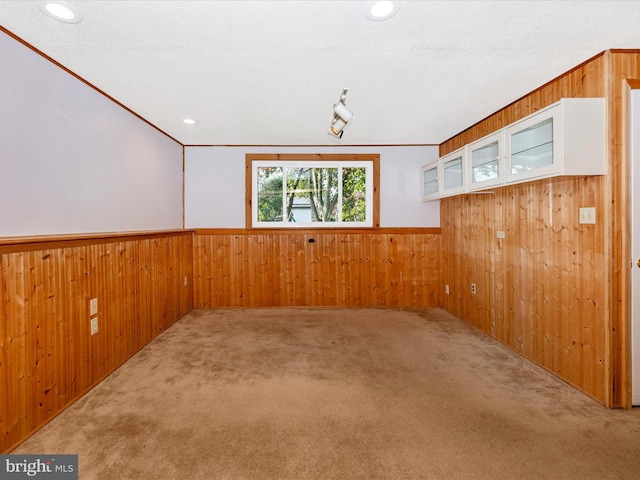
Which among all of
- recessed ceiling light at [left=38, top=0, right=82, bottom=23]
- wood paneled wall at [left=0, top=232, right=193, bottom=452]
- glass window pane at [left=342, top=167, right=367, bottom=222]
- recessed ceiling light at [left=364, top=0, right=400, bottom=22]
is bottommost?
wood paneled wall at [left=0, top=232, right=193, bottom=452]

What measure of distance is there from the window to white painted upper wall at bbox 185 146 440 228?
0.42 feet

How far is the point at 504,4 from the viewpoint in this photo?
1613 millimetres

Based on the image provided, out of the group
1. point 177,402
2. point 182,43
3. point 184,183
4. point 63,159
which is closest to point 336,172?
point 184,183

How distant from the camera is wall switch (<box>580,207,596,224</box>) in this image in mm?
2121

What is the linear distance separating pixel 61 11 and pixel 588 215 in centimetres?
348

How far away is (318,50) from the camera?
2.03 m

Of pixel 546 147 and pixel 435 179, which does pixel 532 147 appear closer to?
pixel 546 147

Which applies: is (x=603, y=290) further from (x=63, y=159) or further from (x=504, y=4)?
(x=63, y=159)

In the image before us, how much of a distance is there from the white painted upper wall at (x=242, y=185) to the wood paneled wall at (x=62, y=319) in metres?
1.42

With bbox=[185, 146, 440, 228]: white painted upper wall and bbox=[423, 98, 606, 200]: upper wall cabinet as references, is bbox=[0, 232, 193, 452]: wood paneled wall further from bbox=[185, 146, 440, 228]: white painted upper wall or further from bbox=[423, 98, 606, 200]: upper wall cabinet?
bbox=[423, 98, 606, 200]: upper wall cabinet

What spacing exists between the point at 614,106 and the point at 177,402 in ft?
11.5

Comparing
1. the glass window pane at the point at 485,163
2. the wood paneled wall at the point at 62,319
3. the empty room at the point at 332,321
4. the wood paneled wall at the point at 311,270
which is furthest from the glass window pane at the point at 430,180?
the wood paneled wall at the point at 62,319

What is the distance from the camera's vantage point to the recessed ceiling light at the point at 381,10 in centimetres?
159

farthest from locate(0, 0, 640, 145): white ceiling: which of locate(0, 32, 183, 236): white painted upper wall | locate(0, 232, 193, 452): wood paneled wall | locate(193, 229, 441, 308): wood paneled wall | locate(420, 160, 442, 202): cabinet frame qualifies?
locate(193, 229, 441, 308): wood paneled wall
